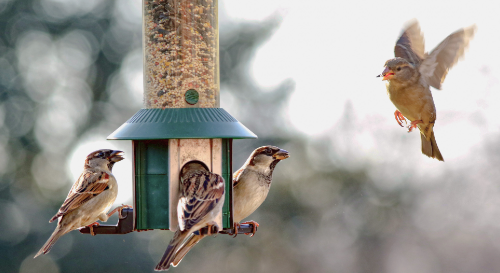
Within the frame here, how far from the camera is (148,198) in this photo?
18.2 feet

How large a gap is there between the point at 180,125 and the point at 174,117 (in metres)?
0.14

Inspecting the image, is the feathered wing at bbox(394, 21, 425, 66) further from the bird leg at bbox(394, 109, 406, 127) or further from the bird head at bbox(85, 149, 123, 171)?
the bird head at bbox(85, 149, 123, 171)

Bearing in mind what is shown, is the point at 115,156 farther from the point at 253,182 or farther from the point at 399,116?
the point at 399,116

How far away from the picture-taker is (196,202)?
17.3ft

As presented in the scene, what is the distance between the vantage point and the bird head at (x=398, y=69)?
6605 millimetres

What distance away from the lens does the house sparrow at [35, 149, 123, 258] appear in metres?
6.04

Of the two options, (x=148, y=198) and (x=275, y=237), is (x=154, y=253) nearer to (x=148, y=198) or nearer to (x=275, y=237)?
(x=275, y=237)

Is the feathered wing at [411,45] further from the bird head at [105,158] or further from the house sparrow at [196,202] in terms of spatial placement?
the bird head at [105,158]

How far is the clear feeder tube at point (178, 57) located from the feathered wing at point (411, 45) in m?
2.09

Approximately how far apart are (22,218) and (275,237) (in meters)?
5.38

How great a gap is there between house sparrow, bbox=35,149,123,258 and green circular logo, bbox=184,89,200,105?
3.38 ft

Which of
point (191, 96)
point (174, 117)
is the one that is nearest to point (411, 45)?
point (191, 96)

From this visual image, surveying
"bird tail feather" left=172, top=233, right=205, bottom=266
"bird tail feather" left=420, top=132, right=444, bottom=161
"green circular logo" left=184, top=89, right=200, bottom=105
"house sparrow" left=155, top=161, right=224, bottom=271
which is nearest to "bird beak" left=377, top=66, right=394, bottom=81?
"bird tail feather" left=420, top=132, right=444, bottom=161

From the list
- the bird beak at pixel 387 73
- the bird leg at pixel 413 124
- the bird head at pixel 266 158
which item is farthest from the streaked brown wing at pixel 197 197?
the bird leg at pixel 413 124
